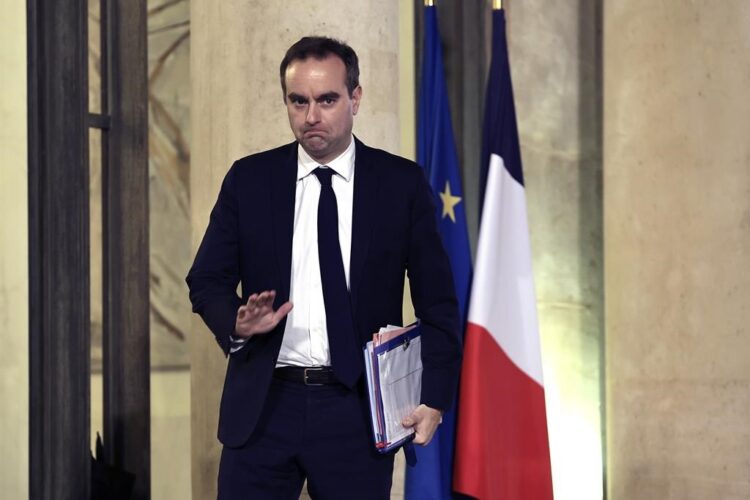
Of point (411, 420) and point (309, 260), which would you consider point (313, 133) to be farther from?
point (411, 420)

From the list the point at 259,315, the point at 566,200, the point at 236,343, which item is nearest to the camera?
the point at 259,315

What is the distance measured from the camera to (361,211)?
316cm

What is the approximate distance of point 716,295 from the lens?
5.21 m

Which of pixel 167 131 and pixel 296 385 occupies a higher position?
pixel 167 131

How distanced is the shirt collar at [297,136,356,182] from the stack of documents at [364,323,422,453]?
1.52 ft

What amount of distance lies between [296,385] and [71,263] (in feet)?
5.91

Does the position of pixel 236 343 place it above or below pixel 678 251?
below

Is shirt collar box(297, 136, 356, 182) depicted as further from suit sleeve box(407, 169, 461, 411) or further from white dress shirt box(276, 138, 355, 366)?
suit sleeve box(407, 169, 461, 411)

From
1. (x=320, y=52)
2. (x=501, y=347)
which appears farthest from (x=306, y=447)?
(x=501, y=347)

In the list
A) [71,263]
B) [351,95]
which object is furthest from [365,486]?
[71,263]

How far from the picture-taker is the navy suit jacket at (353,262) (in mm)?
3041

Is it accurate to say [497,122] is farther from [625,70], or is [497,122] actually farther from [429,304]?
[429,304]

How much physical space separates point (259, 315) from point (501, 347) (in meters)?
2.44

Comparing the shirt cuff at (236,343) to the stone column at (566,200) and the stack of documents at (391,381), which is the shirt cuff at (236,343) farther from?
the stone column at (566,200)
